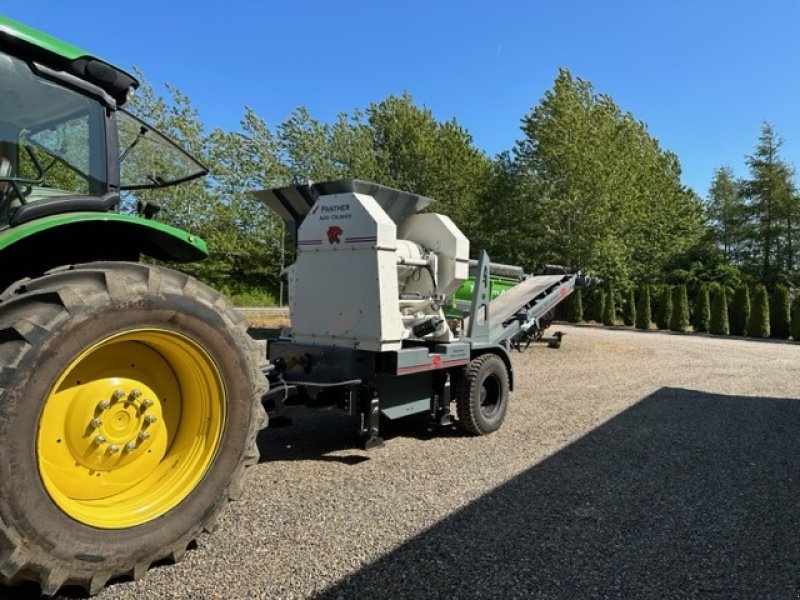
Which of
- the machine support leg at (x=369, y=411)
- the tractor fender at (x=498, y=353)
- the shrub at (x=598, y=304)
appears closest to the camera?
the machine support leg at (x=369, y=411)

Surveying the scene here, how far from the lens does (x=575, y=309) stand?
82.4 ft

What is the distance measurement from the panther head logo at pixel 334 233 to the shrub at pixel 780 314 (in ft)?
68.2

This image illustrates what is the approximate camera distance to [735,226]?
118 ft

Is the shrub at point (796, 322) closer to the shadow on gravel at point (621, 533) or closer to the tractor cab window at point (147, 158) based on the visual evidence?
the shadow on gravel at point (621, 533)

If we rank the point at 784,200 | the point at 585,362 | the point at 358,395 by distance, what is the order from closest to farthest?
the point at 358,395, the point at 585,362, the point at 784,200

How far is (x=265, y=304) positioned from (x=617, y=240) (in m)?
16.7

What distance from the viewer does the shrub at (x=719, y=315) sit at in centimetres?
2136

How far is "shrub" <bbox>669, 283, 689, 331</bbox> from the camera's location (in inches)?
881

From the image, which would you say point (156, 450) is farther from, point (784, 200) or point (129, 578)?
point (784, 200)

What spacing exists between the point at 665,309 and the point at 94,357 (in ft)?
78.9

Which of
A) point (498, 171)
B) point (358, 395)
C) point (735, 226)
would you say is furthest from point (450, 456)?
point (735, 226)

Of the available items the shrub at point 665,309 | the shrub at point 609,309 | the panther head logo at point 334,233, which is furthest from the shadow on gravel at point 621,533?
the shrub at point 609,309

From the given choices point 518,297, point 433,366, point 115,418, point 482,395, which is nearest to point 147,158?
point 115,418

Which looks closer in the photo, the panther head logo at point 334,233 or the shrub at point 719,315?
the panther head logo at point 334,233
